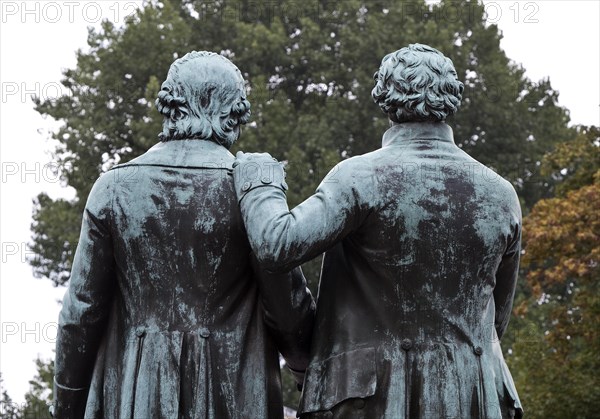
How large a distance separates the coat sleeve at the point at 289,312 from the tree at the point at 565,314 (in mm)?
17080

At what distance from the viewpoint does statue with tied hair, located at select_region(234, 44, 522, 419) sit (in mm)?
9109

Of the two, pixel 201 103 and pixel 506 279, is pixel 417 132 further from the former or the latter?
pixel 201 103

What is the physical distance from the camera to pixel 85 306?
9.36m

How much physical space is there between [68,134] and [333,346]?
24.8 m

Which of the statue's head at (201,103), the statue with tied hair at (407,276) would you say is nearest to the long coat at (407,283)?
the statue with tied hair at (407,276)

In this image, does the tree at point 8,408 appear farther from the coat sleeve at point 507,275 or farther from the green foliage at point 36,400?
Answer: the coat sleeve at point 507,275

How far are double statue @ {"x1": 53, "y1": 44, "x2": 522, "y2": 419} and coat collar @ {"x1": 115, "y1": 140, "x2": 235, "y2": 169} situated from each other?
11 mm

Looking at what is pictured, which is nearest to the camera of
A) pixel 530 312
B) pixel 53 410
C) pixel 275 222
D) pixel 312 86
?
pixel 275 222

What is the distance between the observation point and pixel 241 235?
9.24 meters

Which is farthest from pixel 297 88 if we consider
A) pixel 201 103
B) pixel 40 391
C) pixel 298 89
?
pixel 201 103

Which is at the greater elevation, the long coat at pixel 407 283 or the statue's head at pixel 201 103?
the statue's head at pixel 201 103

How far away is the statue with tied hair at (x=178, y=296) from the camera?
9.23 meters

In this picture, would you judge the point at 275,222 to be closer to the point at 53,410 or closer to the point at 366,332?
the point at 366,332

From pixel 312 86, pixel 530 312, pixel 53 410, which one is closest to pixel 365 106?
pixel 312 86
